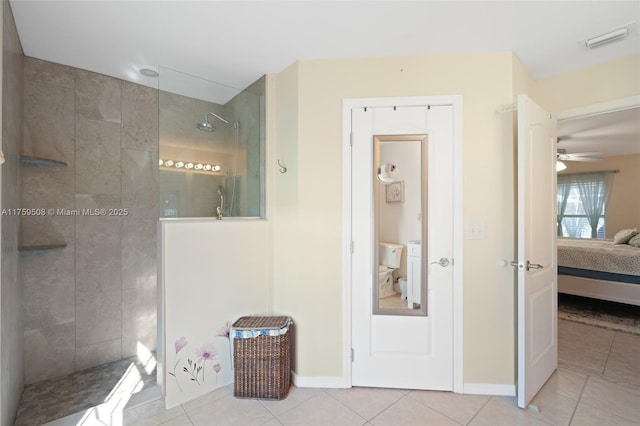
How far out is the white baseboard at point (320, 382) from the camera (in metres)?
2.17

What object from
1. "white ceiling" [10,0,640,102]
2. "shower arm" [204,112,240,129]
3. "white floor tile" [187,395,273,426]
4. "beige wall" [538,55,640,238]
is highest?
"white ceiling" [10,0,640,102]

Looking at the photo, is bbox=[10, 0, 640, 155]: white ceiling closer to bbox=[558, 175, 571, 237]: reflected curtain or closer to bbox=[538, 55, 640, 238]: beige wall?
bbox=[538, 55, 640, 238]: beige wall

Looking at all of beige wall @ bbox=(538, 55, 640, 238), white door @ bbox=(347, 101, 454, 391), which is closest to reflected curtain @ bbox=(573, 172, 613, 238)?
beige wall @ bbox=(538, 55, 640, 238)

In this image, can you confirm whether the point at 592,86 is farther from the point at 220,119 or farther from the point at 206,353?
the point at 206,353

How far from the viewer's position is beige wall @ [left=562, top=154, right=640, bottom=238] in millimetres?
5512

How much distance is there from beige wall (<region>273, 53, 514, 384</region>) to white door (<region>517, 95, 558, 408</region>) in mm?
132

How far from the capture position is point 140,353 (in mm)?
2555

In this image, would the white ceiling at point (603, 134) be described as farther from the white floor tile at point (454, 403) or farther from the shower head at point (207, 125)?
the shower head at point (207, 125)

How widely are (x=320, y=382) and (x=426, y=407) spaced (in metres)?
0.75

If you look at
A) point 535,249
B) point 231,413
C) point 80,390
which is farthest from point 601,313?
point 80,390

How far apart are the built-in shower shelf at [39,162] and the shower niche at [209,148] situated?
73 cm

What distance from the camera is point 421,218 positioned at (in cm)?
213

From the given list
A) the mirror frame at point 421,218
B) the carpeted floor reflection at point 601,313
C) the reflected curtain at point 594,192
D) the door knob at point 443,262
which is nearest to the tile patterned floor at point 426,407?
the mirror frame at point 421,218

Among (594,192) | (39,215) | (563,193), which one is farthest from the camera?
(563,193)
